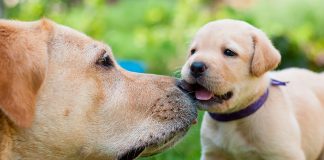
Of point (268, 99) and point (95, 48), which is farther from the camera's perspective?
point (268, 99)

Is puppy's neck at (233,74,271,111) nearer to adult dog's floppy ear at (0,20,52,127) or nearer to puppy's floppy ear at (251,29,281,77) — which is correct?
puppy's floppy ear at (251,29,281,77)

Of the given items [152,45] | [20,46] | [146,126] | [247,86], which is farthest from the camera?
[152,45]

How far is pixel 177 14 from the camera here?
10883 millimetres

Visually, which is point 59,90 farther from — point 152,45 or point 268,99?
point 152,45

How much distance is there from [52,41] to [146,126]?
68 centimetres

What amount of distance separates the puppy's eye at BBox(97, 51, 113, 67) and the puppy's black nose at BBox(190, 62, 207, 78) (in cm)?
65

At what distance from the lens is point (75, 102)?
3.37 metres

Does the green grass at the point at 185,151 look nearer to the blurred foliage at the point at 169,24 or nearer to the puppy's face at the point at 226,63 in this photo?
the puppy's face at the point at 226,63

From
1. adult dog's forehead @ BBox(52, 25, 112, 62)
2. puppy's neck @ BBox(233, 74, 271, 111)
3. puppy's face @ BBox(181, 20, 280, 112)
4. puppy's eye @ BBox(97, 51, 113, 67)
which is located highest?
adult dog's forehead @ BBox(52, 25, 112, 62)

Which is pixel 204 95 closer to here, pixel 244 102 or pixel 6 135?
pixel 244 102

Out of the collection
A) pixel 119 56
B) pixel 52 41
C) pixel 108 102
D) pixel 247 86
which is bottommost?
pixel 119 56

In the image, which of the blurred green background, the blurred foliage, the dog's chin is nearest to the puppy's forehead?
the dog's chin

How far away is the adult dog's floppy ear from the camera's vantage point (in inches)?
116

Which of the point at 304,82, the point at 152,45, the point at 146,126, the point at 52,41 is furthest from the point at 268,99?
the point at 152,45
